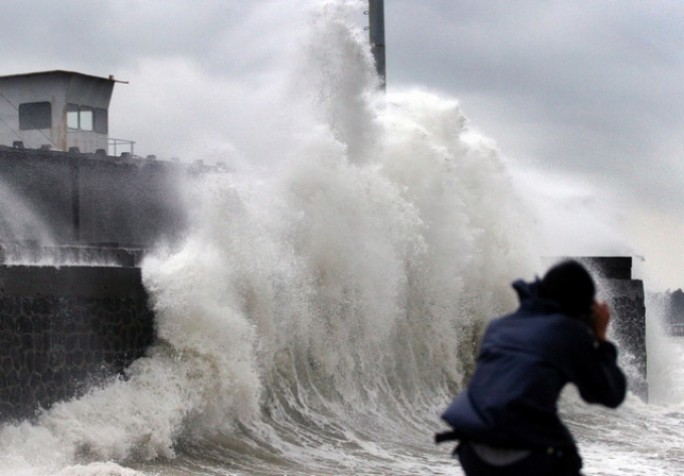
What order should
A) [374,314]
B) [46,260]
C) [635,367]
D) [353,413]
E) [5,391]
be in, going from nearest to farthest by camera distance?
[5,391] < [46,260] < [353,413] < [374,314] < [635,367]

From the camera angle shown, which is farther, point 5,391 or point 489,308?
point 489,308

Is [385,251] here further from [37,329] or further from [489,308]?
Answer: [37,329]

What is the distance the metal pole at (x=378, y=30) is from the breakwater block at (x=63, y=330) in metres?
13.5

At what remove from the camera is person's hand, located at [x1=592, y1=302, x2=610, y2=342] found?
335cm

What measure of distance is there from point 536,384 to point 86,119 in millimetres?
24702

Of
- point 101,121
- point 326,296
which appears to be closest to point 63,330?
point 326,296

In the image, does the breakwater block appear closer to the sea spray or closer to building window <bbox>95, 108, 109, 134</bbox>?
the sea spray

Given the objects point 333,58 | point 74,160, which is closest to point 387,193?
point 333,58

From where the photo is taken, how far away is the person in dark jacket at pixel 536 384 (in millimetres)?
3172

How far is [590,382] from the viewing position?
321 cm

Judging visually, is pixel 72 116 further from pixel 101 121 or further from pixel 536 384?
pixel 536 384

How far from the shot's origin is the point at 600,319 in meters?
3.36

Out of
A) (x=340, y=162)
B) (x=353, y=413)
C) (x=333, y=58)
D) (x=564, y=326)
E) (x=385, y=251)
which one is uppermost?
(x=333, y=58)

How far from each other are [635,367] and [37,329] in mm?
13614
